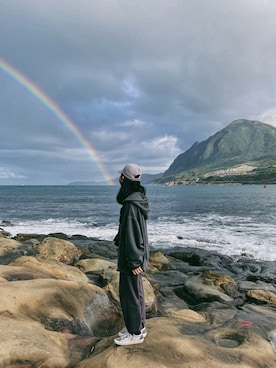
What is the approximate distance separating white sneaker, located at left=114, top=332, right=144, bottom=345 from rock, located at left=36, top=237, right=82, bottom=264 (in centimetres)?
1287

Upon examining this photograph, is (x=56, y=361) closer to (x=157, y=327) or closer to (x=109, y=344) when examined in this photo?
(x=109, y=344)

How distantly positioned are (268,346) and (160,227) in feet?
109

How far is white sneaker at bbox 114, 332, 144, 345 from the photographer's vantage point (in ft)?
19.7

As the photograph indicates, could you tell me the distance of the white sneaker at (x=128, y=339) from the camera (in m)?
6.01

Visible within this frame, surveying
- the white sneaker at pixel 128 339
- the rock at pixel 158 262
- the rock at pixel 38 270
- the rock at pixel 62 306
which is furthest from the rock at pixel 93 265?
the white sneaker at pixel 128 339

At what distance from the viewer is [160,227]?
39.9 m

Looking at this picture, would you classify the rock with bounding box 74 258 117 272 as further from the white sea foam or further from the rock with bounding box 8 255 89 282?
the white sea foam

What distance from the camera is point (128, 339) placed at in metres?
6.06

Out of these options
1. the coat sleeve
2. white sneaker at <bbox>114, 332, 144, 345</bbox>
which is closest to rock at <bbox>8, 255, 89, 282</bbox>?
white sneaker at <bbox>114, 332, 144, 345</bbox>

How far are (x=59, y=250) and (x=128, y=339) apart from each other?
13727 mm

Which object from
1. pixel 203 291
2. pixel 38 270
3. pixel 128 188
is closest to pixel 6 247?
A: pixel 38 270

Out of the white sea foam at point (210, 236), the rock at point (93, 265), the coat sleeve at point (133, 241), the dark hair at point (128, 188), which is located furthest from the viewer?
the white sea foam at point (210, 236)

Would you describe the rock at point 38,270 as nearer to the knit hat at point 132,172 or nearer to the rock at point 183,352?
the rock at point 183,352

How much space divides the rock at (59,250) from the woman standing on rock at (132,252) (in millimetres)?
12910
